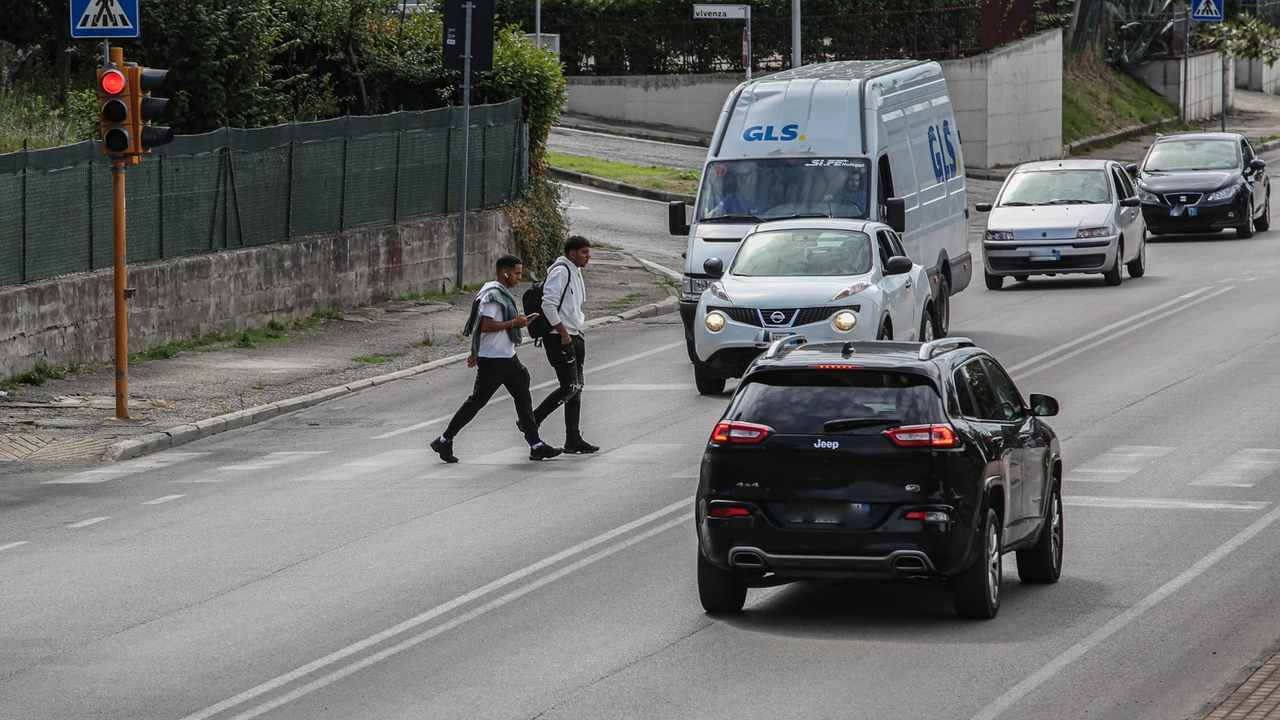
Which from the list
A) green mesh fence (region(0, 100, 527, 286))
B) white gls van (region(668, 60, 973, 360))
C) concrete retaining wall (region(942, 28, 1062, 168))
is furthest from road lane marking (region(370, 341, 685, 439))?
concrete retaining wall (region(942, 28, 1062, 168))

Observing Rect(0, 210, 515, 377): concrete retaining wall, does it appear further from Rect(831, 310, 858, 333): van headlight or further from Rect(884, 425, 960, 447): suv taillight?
Rect(884, 425, 960, 447): suv taillight

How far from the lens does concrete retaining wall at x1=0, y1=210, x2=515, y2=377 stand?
65.9 feet

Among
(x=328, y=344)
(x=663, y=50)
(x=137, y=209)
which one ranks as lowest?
(x=328, y=344)

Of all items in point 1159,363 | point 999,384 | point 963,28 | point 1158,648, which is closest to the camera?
point 1158,648

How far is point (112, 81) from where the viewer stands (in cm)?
1784

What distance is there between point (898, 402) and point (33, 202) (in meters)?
13.7

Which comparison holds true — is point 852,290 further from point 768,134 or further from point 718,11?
point 718,11

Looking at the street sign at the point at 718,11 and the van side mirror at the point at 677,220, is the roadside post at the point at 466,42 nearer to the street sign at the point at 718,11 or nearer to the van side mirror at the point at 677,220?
the van side mirror at the point at 677,220

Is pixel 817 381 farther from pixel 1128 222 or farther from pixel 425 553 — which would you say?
pixel 1128 222

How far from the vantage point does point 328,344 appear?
23500mm

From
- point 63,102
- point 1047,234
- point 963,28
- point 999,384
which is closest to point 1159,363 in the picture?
point 1047,234

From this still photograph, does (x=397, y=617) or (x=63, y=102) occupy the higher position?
(x=63, y=102)

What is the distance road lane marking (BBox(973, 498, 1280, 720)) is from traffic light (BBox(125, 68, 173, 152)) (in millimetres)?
10837

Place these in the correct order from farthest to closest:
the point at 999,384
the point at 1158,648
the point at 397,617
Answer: the point at 999,384 < the point at 397,617 < the point at 1158,648
